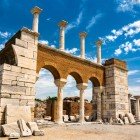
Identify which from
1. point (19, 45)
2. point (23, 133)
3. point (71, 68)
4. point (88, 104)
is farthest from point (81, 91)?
point (88, 104)

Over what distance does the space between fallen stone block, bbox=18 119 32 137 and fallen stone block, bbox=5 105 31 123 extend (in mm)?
392

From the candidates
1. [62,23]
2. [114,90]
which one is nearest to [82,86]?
[114,90]

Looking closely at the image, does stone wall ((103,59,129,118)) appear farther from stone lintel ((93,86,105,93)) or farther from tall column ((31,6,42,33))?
tall column ((31,6,42,33))

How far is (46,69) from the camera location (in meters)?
15.1

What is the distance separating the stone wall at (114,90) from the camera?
17969 millimetres

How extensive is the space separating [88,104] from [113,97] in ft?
33.6

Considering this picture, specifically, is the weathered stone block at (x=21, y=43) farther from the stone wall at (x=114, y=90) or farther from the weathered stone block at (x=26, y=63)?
the stone wall at (x=114, y=90)

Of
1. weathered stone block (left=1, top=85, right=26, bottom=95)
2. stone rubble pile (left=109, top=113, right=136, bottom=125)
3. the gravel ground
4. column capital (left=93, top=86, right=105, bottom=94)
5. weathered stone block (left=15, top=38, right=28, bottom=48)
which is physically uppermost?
weathered stone block (left=15, top=38, right=28, bottom=48)

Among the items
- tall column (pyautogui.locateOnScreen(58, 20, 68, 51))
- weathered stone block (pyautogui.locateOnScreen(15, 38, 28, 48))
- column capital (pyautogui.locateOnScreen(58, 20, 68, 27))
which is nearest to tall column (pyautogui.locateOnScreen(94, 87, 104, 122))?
tall column (pyautogui.locateOnScreen(58, 20, 68, 51))

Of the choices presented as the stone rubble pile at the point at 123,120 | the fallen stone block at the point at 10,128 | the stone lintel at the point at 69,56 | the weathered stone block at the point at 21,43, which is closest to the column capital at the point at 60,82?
the stone lintel at the point at 69,56

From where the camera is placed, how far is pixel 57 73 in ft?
49.4

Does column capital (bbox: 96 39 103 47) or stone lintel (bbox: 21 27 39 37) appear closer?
stone lintel (bbox: 21 27 39 37)

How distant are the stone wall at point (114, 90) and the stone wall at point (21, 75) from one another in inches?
316

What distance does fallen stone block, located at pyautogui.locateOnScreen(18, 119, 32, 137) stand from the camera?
30.2 feet
